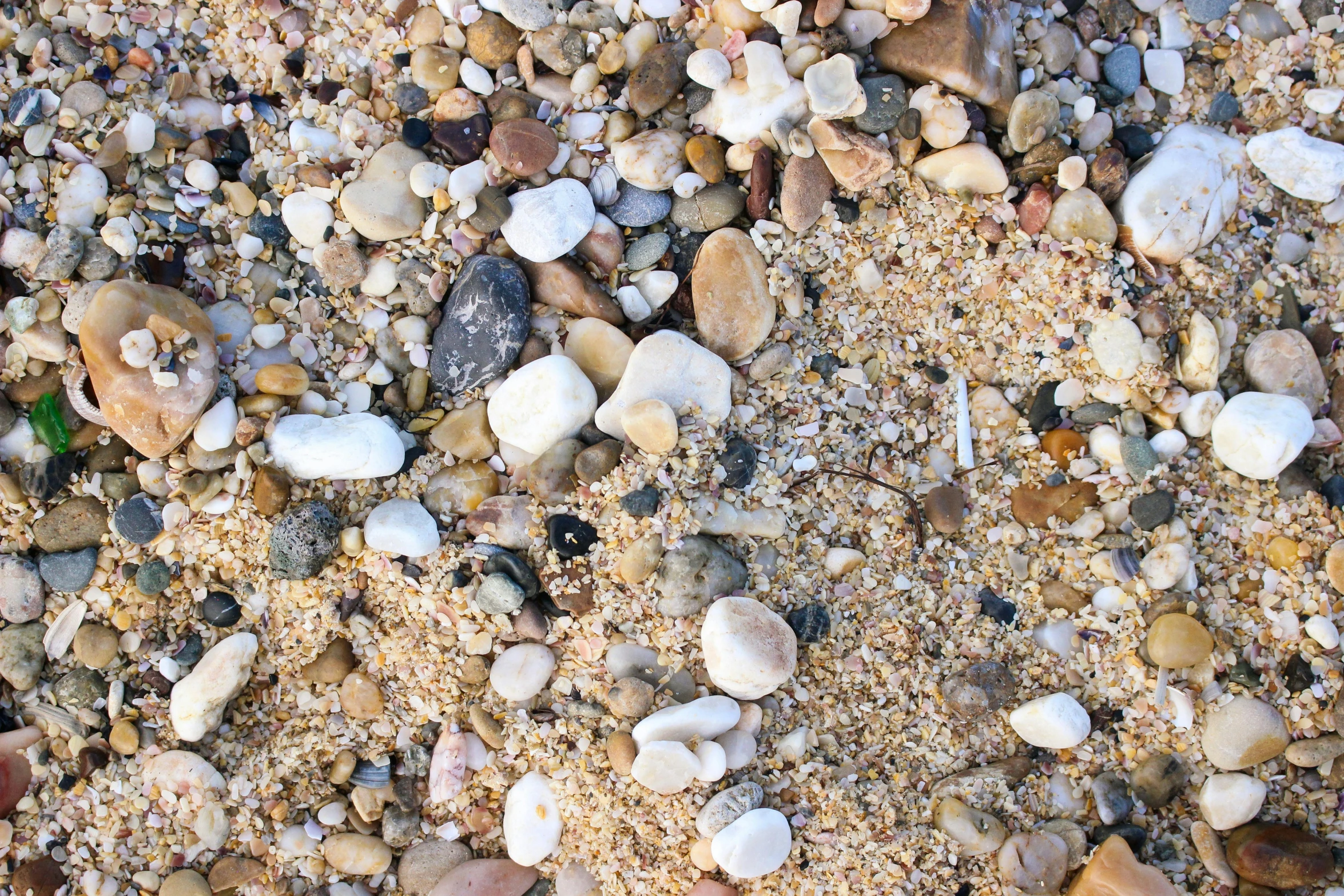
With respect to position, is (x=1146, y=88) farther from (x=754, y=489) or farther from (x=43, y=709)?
(x=43, y=709)

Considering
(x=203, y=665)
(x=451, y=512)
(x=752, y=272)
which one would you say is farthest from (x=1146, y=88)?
(x=203, y=665)

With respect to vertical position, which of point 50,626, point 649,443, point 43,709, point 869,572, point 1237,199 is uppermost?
point 1237,199

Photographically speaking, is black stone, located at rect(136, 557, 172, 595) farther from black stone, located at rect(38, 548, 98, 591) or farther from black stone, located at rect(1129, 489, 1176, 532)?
black stone, located at rect(1129, 489, 1176, 532)

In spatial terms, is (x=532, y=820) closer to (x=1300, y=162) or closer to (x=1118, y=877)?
(x=1118, y=877)

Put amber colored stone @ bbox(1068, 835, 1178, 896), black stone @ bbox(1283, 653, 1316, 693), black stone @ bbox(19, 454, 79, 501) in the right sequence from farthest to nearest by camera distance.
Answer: black stone @ bbox(19, 454, 79, 501) → black stone @ bbox(1283, 653, 1316, 693) → amber colored stone @ bbox(1068, 835, 1178, 896)

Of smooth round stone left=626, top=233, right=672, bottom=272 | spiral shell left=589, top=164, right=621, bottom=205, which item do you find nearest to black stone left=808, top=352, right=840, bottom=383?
smooth round stone left=626, top=233, right=672, bottom=272

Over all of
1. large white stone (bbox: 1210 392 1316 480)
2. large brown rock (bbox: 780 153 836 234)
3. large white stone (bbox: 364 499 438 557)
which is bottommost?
large white stone (bbox: 364 499 438 557)
